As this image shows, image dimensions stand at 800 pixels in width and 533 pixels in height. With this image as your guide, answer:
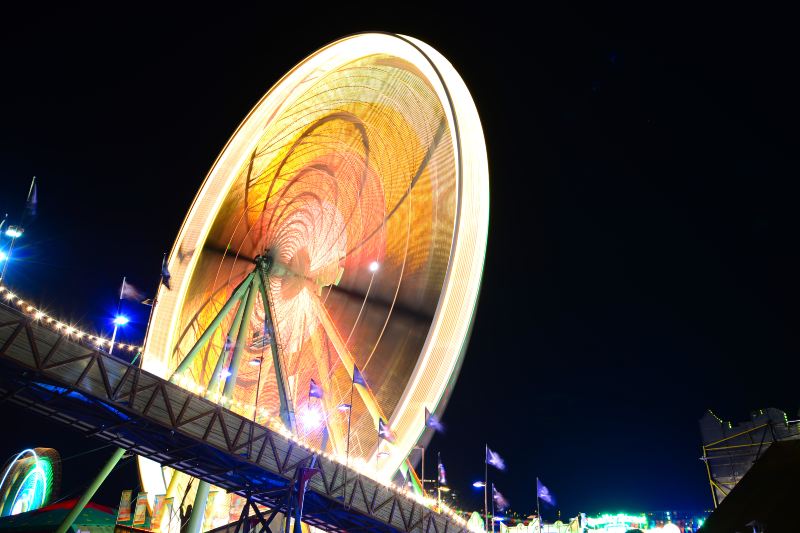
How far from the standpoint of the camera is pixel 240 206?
2588cm

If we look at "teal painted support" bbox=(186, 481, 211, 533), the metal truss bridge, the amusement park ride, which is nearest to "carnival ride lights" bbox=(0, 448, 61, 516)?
the amusement park ride

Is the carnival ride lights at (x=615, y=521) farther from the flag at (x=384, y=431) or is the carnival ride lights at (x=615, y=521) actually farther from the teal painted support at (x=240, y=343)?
the teal painted support at (x=240, y=343)

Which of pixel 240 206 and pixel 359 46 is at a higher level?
pixel 359 46

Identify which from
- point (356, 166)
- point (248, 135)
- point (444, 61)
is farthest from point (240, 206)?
point (444, 61)

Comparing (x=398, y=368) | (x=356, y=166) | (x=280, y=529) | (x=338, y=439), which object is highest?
(x=356, y=166)

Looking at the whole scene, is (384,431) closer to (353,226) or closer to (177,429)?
(177,429)

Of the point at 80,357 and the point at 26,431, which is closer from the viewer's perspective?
the point at 80,357

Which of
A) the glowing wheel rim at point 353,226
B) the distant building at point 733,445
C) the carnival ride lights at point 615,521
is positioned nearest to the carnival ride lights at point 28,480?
the glowing wheel rim at point 353,226

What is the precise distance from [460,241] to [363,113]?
264 inches

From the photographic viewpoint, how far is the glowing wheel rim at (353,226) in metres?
23.3

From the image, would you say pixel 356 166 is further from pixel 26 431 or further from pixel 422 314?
pixel 26 431

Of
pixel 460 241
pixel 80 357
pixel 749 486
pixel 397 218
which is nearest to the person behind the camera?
pixel 749 486

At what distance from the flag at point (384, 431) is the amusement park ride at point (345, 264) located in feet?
0.18

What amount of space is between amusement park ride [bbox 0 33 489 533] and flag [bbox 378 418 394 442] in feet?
0.18
